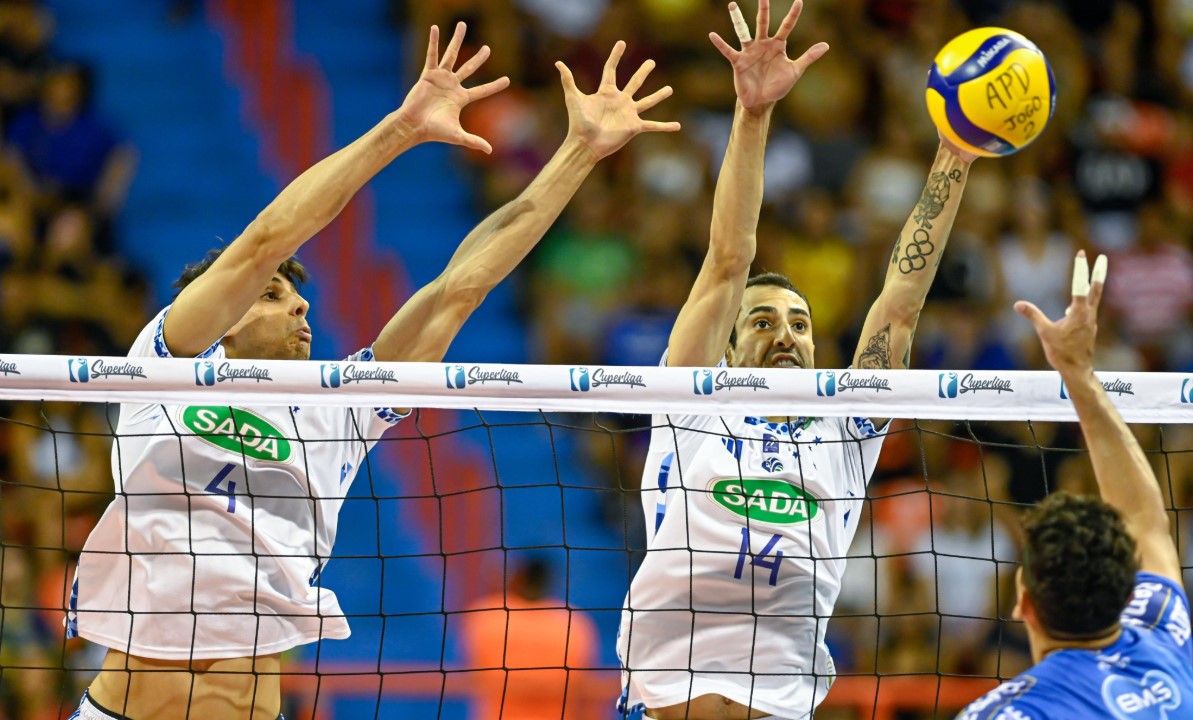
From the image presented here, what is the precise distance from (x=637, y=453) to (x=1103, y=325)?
12.2 feet

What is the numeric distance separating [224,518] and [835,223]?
766cm

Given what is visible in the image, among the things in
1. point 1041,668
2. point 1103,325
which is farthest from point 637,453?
point 1041,668

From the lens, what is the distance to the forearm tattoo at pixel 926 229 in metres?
6.02

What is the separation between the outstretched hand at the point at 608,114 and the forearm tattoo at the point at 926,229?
39.1 inches

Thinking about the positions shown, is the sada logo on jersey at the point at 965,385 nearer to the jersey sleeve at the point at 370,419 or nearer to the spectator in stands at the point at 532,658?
the jersey sleeve at the point at 370,419

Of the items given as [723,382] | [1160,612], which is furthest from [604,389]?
[1160,612]

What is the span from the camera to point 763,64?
18.9 feet

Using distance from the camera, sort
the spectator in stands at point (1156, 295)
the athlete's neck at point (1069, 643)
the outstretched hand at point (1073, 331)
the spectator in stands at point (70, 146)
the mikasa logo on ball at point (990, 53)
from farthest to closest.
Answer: the spectator in stands at point (70, 146)
the spectator in stands at point (1156, 295)
the mikasa logo on ball at point (990, 53)
the outstretched hand at point (1073, 331)
the athlete's neck at point (1069, 643)

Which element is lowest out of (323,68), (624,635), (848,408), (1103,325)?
(624,635)

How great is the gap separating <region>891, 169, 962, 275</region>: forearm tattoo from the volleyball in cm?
28

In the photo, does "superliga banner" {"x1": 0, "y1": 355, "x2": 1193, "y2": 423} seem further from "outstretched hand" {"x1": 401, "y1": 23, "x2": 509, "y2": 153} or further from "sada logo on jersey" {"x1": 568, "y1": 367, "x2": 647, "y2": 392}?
"outstretched hand" {"x1": 401, "y1": 23, "x2": 509, "y2": 153}

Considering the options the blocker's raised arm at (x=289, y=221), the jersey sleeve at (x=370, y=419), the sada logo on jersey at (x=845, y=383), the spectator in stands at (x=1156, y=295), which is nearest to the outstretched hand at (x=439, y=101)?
the blocker's raised arm at (x=289, y=221)

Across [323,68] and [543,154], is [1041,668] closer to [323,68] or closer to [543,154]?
[543,154]

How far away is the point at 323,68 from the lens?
45.9 ft
